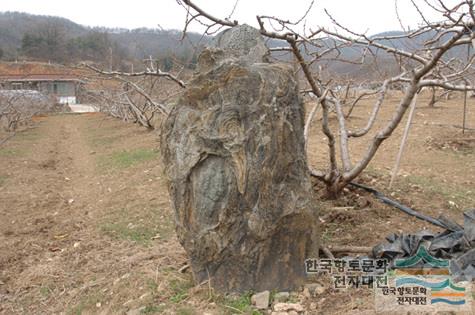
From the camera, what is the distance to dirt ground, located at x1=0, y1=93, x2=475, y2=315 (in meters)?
2.99

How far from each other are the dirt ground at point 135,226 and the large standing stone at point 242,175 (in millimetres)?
218

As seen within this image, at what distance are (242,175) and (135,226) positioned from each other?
2.44m

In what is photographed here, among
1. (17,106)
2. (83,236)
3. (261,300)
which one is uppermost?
(17,106)

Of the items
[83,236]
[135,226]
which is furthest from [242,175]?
[83,236]

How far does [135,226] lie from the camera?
4719 millimetres

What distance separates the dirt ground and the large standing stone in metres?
0.22

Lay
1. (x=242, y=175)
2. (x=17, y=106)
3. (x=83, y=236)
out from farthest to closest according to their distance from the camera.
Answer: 1. (x=17, y=106)
2. (x=83, y=236)
3. (x=242, y=175)

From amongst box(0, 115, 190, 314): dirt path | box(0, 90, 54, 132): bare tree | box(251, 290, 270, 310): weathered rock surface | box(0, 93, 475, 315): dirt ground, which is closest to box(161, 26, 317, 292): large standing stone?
box(251, 290, 270, 310): weathered rock surface

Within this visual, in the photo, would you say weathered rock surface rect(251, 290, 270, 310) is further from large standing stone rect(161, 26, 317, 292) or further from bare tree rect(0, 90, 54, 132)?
bare tree rect(0, 90, 54, 132)

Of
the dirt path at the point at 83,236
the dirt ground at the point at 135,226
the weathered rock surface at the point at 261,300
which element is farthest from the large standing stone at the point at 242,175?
the dirt path at the point at 83,236

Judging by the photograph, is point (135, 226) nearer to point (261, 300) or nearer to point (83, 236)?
point (83, 236)

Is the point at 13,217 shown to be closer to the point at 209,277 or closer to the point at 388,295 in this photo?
the point at 209,277

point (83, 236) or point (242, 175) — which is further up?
point (242, 175)

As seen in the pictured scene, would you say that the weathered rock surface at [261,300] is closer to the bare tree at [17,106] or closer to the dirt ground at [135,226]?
the dirt ground at [135,226]
